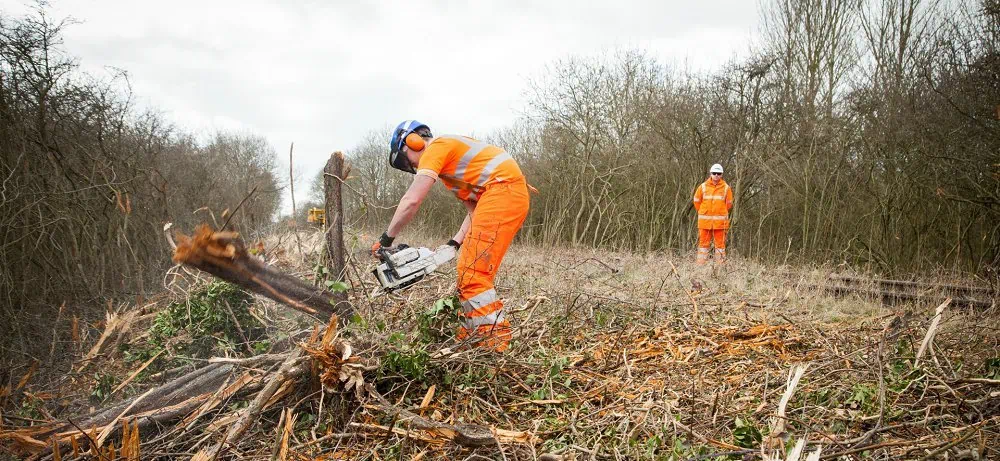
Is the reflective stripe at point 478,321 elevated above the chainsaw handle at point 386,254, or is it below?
below

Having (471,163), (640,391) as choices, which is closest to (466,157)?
(471,163)

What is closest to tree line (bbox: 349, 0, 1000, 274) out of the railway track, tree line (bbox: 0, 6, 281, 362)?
the railway track

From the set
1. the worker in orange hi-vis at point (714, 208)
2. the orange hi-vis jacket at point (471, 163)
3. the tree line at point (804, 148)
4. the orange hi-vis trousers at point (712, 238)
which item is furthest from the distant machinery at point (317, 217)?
the worker in orange hi-vis at point (714, 208)

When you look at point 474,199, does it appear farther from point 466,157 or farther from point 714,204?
point 714,204

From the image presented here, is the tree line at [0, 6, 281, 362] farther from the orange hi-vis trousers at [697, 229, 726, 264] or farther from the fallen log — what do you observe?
the orange hi-vis trousers at [697, 229, 726, 264]

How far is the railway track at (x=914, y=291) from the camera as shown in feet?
20.1

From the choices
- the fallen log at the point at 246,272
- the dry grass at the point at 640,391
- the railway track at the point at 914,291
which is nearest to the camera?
the dry grass at the point at 640,391

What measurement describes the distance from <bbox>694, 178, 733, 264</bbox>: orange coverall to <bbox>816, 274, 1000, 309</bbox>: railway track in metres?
2.90

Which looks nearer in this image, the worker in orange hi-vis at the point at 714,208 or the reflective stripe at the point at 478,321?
the reflective stripe at the point at 478,321

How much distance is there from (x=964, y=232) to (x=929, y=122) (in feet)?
6.10

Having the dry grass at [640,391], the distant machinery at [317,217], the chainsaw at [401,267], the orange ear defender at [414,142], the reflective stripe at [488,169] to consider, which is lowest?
the dry grass at [640,391]

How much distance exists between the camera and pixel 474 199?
4641 mm

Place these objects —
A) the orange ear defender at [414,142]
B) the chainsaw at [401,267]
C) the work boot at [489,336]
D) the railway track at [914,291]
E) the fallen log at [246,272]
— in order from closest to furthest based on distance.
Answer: the fallen log at [246,272] < the work boot at [489,336] < the chainsaw at [401,267] < the orange ear defender at [414,142] < the railway track at [914,291]

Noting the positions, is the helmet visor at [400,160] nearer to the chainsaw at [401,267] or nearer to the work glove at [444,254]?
the work glove at [444,254]
